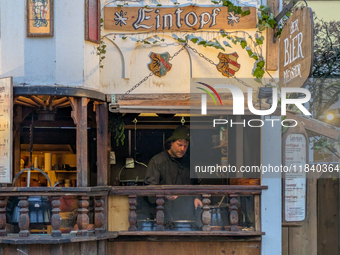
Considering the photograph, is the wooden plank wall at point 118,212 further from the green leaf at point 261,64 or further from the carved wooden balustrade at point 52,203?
the green leaf at point 261,64

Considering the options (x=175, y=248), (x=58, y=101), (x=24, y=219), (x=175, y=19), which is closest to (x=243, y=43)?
(x=175, y=19)

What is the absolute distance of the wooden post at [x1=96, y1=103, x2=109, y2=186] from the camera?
7.09 meters

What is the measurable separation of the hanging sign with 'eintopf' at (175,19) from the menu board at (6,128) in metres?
1.92

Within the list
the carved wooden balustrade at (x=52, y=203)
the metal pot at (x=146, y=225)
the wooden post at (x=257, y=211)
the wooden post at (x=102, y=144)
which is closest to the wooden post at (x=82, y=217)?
the carved wooden balustrade at (x=52, y=203)

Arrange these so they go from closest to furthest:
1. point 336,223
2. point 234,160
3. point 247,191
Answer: point 247,191
point 234,160
point 336,223

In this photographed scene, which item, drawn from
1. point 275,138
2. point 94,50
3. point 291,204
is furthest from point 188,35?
point 291,204

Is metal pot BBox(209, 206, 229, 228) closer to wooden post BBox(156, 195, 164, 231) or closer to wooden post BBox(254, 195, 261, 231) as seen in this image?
wooden post BBox(254, 195, 261, 231)

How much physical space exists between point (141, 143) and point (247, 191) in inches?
128

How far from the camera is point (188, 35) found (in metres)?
7.41

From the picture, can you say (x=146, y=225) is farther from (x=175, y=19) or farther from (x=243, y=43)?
(x=175, y=19)

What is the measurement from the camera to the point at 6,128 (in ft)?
21.4

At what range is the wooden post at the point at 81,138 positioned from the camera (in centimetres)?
663

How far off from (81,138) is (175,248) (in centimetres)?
219

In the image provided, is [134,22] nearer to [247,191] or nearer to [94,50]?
[94,50]
